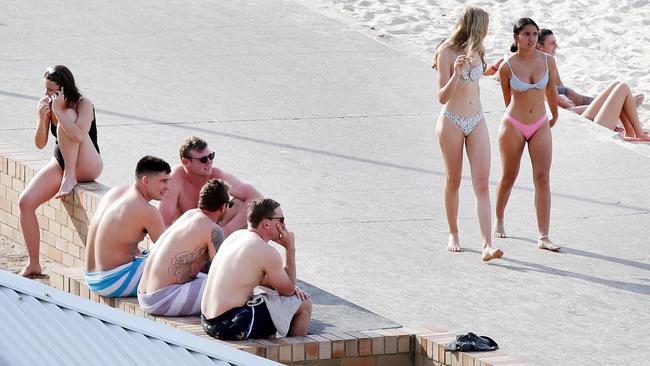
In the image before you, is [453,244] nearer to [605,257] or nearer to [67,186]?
[605,257]

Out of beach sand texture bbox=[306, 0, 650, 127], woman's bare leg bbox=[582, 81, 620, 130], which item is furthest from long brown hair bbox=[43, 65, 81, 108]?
beach sand texture bbox=[306, 0, 650, 127]

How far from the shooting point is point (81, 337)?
4.94 meters

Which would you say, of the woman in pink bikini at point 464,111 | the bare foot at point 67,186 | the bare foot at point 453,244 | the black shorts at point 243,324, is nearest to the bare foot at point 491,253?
the woman in pink bikini at point 464,111

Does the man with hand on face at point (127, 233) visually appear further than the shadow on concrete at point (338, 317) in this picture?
Yes

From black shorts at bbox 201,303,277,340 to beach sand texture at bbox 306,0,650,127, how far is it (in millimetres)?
A: 9658

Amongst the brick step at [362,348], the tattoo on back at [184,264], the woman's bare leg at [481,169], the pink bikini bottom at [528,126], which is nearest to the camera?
the brick step at [362,348]

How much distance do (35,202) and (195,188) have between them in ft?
5.36

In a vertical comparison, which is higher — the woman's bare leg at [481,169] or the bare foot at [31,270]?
the woman's bare leg at [481,169]

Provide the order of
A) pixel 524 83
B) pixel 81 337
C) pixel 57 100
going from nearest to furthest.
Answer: pixel 81 337, pixel 524 83, pixel 57 100

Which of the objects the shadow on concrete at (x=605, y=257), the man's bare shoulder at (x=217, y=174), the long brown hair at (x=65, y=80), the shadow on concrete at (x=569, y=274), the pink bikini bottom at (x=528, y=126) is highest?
the long brown hair at (x=65, y=80)

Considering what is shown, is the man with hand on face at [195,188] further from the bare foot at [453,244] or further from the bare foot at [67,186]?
the bare foot at [453,244]

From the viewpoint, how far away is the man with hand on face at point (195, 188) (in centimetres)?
978

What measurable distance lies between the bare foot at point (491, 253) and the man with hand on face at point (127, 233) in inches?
95.6

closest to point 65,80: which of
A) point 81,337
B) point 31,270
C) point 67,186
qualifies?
point 67,186
